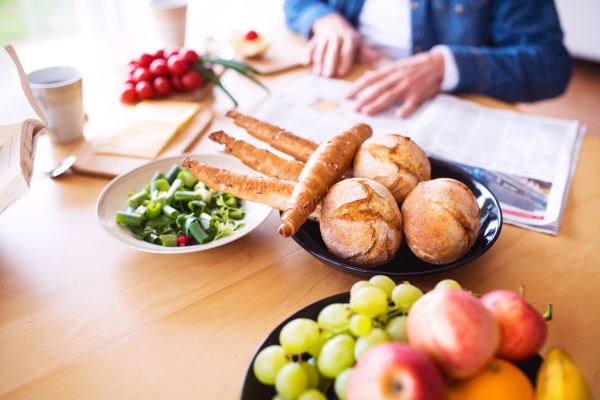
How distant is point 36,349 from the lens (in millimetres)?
496

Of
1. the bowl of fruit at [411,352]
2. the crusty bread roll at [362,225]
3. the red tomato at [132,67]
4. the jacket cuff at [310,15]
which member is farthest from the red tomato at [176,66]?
the bowl of fruit at [411,352]

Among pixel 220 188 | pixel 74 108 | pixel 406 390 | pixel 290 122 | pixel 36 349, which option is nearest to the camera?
pixel 406 390

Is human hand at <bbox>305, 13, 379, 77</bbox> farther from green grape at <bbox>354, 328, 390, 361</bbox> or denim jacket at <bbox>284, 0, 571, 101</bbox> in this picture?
green grape at <bbox>354, 328, 390, 361</bbox>

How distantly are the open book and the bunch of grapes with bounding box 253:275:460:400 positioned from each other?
0.47 metres

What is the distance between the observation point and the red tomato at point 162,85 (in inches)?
43.7

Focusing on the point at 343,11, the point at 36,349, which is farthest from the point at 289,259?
the point at 343,11

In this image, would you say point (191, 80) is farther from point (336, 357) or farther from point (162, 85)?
point (336, 357)

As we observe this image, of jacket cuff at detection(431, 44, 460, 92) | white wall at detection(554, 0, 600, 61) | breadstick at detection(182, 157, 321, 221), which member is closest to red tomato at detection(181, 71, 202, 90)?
breadstick at detection(182, 157, 321, 221)

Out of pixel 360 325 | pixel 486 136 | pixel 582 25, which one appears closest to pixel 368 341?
pixel 360 325

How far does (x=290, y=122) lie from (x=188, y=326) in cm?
64

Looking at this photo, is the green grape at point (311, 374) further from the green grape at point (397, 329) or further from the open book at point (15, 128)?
the open book at point (15, 128)

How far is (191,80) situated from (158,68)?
0.10 meters

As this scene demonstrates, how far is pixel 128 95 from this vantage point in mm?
1087

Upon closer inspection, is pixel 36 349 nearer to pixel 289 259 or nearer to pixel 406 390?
pixel 289 259
